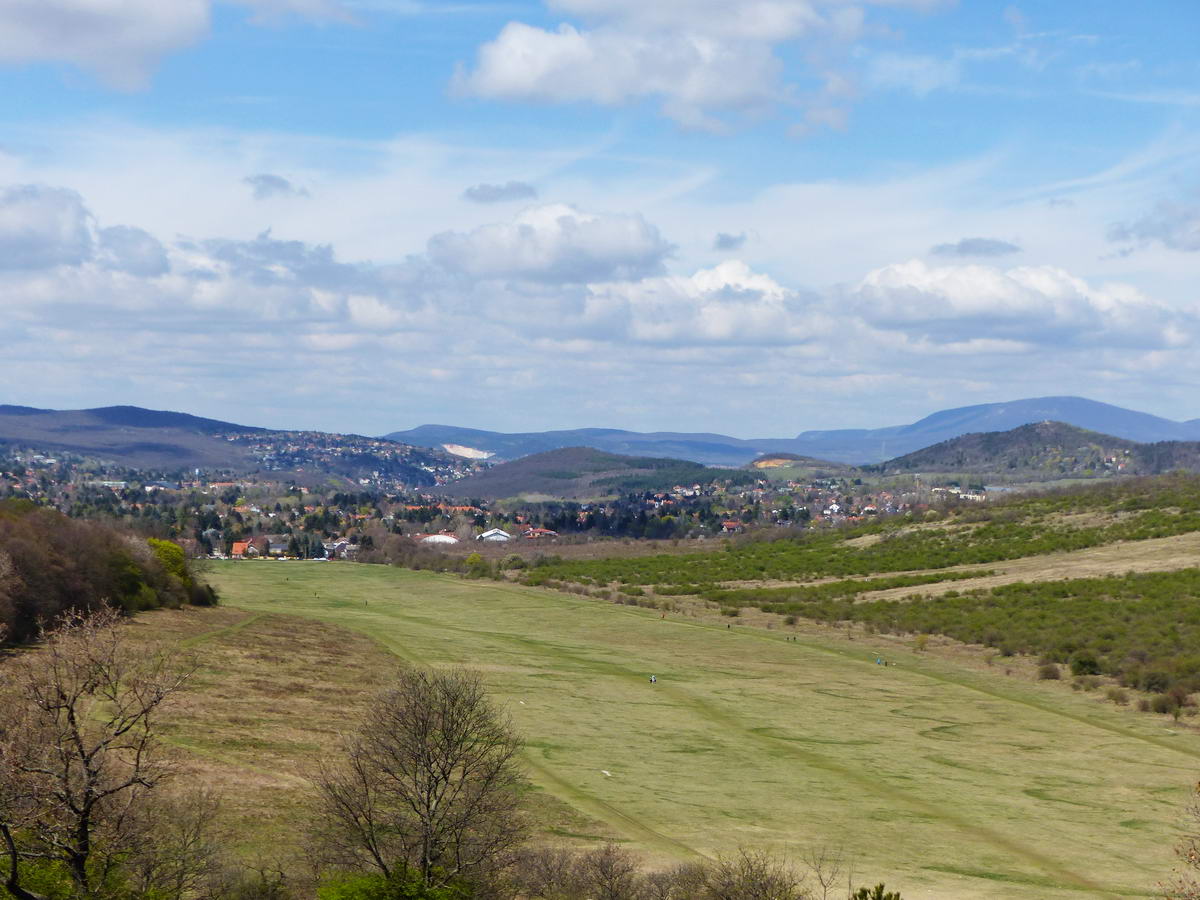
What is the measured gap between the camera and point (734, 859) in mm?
30547

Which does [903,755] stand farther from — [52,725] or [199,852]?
[52,725]

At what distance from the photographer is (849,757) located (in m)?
47.2

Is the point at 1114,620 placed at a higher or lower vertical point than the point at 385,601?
higher

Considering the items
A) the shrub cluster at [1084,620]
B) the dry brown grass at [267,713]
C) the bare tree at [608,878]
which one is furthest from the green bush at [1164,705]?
the bare tree at [608,878]

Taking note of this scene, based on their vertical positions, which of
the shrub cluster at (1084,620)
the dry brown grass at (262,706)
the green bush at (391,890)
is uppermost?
the shrub cluster at (1084,620)

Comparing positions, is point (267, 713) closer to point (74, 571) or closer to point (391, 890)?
point (391, 890)

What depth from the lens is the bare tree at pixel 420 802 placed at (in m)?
26.6

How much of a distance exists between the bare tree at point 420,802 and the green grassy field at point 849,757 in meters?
6.79

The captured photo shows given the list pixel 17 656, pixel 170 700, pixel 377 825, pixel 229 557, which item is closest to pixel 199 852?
pixel 377 825

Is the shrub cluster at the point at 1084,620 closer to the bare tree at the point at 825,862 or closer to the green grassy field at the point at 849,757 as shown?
the green grassy field at the point at 849,757

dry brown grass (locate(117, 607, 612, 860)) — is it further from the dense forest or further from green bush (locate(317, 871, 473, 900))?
green bush (locate(317, 871, 473, 900))

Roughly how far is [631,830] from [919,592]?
72.0m

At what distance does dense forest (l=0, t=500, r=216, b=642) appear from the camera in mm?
62219

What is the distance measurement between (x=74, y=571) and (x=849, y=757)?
4907 centimetres
